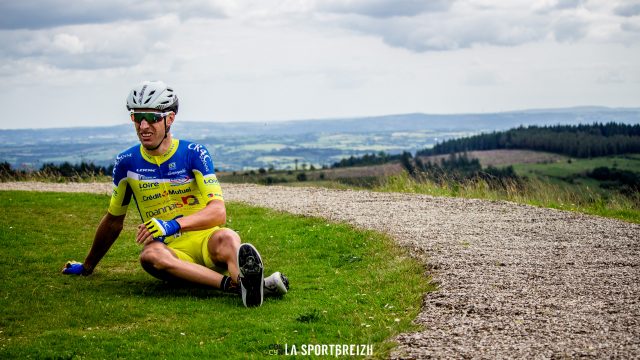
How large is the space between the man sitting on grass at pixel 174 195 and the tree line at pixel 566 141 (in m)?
90.6

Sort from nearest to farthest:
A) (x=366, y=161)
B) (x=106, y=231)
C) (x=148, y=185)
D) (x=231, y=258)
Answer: (x=231, y=258)
(x=148, y=185)
(x=106, y=231)
(x=366, y=161)

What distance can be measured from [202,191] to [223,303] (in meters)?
1.72

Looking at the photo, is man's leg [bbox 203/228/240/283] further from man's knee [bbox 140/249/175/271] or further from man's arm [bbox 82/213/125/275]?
man's arm [bbox 82/213/125/275]

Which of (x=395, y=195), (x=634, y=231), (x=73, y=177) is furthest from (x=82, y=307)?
(x=73, y=177)

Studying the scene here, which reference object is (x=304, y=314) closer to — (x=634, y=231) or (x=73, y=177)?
(x=634, y=231)

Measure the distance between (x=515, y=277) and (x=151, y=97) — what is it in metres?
6.05

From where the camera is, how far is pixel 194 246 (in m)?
11.1

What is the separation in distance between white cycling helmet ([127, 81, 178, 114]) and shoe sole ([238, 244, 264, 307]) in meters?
2.71

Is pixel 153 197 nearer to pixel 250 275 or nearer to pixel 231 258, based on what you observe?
pixel 231 258

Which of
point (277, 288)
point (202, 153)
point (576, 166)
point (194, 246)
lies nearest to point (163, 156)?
point (202, 153)

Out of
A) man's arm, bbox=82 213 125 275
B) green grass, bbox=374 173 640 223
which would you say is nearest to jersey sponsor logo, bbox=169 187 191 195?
man's arm, bbox=82 213 125 275

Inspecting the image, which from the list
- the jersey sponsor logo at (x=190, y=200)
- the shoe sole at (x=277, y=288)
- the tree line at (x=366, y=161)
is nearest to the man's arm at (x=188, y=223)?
the jersey sponsor logo at (x=190, y=200)

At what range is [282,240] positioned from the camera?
16.0 metres

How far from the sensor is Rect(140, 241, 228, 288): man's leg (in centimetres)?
1066
